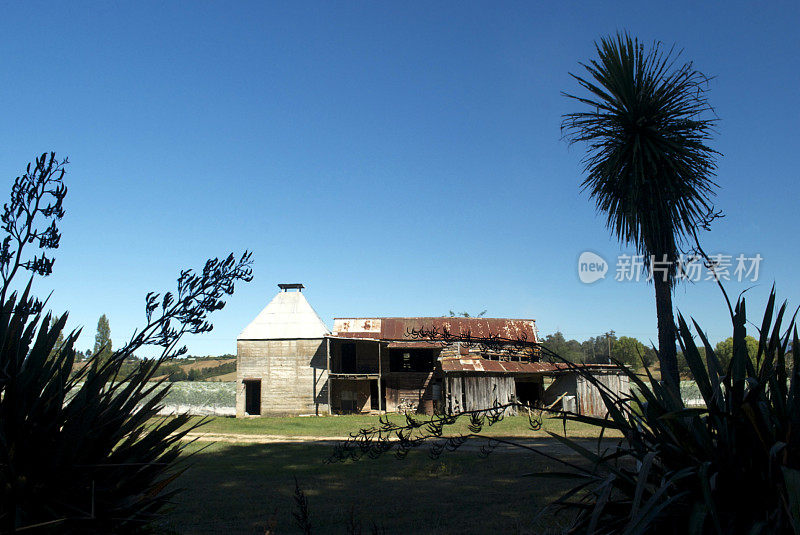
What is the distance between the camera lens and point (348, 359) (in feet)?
113

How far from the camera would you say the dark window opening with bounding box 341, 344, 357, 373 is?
3450 centimetres

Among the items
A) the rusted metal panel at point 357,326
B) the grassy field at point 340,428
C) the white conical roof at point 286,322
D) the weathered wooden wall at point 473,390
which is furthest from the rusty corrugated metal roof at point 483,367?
the white conical roof at point 286,322

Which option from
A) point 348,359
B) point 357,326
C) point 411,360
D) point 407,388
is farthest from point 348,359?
point 407,388

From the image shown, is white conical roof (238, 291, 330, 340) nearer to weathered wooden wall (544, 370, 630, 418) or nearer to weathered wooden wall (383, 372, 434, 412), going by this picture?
weathered wooden wall (383, 372, 434, 412)

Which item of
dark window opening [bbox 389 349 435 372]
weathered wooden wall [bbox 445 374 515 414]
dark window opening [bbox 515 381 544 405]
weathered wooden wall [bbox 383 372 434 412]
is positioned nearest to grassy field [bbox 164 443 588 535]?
weathered wooden wall [bbox 445 374 515 414]

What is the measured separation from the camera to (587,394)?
86.7 ft

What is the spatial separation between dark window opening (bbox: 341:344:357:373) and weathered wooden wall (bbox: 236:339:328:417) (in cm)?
225

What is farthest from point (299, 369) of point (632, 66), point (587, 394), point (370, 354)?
point (632, 66)

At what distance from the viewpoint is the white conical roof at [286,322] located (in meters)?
33.0

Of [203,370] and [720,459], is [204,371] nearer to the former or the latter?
[203,370]

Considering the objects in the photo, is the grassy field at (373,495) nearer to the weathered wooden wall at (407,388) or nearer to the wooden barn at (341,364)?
the wooden barn at (341,364)

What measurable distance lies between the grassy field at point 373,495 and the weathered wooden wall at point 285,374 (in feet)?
59.1

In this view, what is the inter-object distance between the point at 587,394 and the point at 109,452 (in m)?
25.4

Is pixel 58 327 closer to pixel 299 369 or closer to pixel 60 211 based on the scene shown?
pixel 60 211
